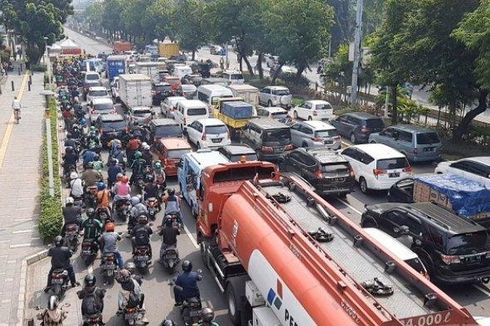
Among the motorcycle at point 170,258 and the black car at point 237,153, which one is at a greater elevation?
the black car at point 237,153

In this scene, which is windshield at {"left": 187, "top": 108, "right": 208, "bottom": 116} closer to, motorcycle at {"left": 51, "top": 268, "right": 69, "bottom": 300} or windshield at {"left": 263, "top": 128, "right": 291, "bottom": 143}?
windshield at {"left": 263, "top": 128, "right": 291, "bottom": 143}

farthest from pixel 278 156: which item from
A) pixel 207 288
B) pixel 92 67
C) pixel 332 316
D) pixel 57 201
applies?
pixel 92 67

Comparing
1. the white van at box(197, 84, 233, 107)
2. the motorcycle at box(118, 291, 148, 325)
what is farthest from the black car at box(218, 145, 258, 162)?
the white van at box(197, 84, 233, 107)

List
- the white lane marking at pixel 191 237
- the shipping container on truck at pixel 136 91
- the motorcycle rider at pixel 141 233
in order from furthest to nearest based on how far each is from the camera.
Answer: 1. the shipping container on truck at pixel 136 91
2. the white lane marking at pixel 191 237
3. the motorcycle rider at pixel 141 233

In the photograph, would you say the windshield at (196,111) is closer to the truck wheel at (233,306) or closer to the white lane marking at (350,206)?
the white lane marking at (350,206)

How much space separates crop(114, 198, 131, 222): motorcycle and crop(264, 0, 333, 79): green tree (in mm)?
30112

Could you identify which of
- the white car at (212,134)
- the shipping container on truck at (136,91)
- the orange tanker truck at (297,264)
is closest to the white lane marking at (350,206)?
the orange tanker truck at (297,264)

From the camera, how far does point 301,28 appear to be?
45.0m

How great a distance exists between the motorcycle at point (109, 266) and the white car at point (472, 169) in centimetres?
1153

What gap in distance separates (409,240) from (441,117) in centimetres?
2123

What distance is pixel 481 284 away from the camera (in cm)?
1370

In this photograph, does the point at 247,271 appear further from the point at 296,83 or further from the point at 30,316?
the point at 296,83

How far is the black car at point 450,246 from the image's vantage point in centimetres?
1274

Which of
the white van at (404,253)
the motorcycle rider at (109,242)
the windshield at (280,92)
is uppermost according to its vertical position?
the windshield at (280,92)
